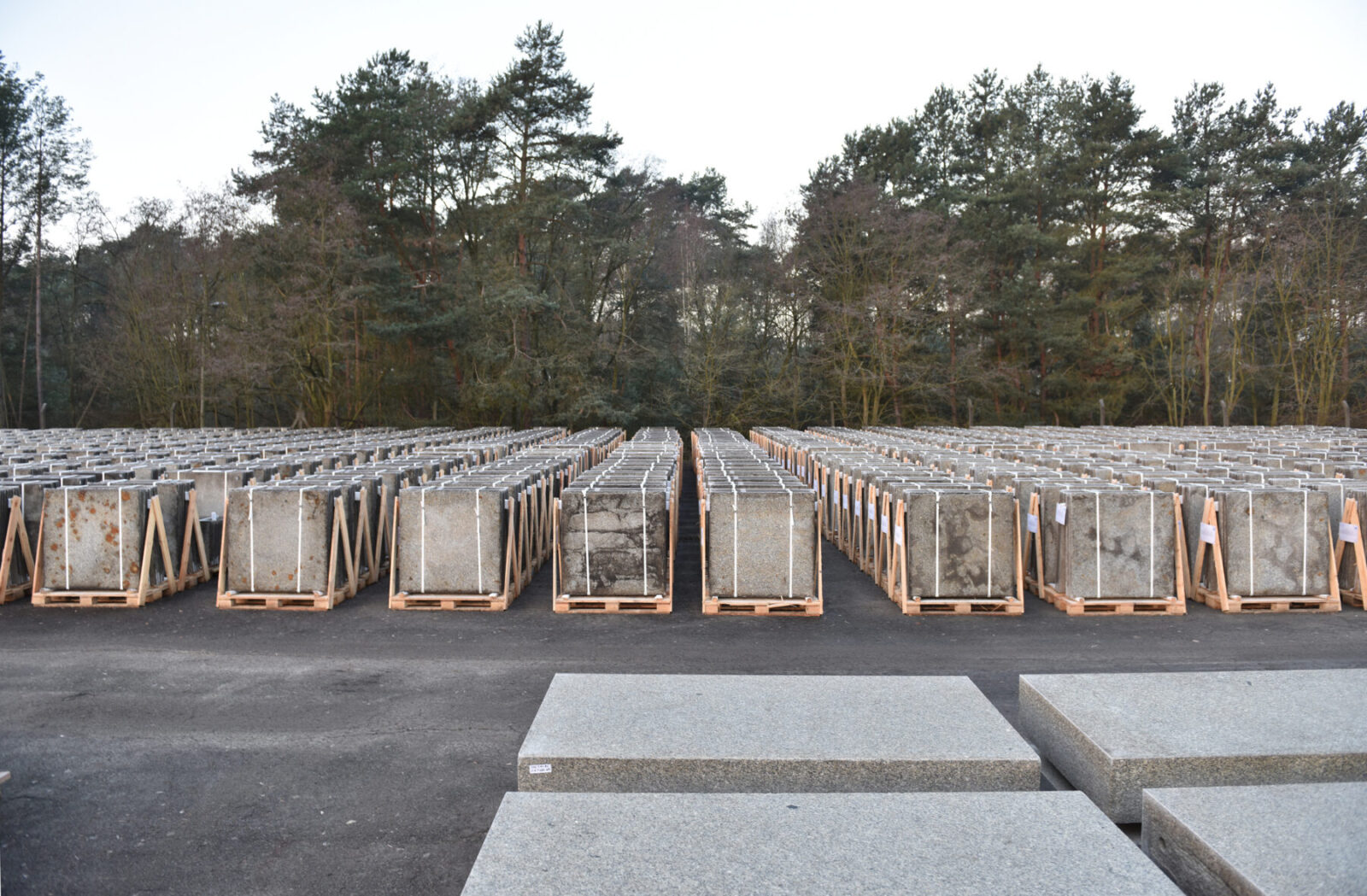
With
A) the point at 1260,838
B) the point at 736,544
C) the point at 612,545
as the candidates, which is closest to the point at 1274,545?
the point at 736,544

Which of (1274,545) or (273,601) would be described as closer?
(1274,545)

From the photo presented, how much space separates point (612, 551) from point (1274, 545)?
22.5 feet

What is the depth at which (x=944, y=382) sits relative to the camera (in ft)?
121

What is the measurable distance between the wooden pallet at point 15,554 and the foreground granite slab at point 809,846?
8710 millimetres

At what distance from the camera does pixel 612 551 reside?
30.0 feet

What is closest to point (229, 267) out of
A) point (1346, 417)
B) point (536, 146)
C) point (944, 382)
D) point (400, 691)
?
point (536, 146)

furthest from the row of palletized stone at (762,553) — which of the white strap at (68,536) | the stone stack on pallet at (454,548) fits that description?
the white strap at (68,536)

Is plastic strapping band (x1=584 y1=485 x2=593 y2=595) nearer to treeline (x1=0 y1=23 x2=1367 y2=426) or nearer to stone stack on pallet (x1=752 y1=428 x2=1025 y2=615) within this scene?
stone stack on pallet (x1=752 y1=428 x2=1025 y2=615)

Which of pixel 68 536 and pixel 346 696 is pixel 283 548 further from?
pixel 346 696

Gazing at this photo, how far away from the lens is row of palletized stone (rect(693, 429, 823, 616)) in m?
8.97

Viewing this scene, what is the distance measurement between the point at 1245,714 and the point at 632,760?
3.07m

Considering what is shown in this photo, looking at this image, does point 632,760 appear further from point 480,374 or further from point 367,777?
point 480,374

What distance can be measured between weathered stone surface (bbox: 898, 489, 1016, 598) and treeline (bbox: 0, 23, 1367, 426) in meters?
25.0

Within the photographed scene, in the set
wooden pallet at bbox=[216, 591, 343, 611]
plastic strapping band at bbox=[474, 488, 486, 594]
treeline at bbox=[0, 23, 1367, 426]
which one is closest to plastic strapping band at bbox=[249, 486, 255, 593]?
wooden pallet at bbox=[216, 591, 343, 611]
